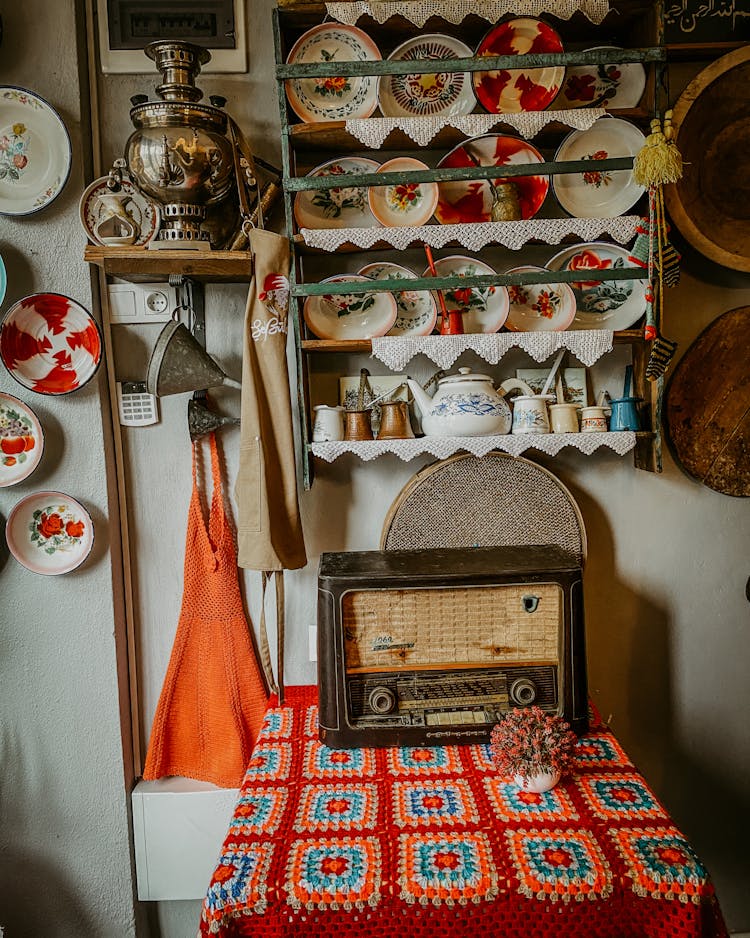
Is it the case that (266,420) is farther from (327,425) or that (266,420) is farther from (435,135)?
(435,135)

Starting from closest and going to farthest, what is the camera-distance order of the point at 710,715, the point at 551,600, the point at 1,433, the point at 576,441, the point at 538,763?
the point at 538,763
the point at 551,600
the point at 576,441
the point at 1,433
the point at 710,715

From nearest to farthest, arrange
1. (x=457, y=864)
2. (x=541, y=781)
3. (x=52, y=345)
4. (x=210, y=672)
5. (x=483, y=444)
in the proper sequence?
(x=457, y=864), (x=541, y=781), (x=483, y=444), (x=52, y=345), (x=210, y=672)

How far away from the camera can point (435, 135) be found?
1.52 metres

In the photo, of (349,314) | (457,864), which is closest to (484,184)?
(349,314)

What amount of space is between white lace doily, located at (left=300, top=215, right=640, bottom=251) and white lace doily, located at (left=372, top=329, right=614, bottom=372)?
0.60 feet

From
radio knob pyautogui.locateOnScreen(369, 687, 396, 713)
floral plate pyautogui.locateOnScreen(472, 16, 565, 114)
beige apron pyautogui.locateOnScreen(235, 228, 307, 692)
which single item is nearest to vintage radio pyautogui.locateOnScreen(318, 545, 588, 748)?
radio knob pyautogui.locateOnScreen(369, 687, 396, 713)

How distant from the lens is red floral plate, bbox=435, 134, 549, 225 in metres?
1.57

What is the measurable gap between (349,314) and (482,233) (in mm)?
335

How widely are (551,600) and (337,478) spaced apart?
62cm

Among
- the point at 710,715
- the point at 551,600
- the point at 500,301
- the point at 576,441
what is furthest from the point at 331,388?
the point at 710,715

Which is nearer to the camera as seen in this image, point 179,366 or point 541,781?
point 541,781

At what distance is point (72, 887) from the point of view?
1.74m

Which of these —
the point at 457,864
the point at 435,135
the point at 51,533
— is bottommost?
the point at 457,864

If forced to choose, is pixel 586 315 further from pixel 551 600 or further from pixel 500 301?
pixel 551 600
